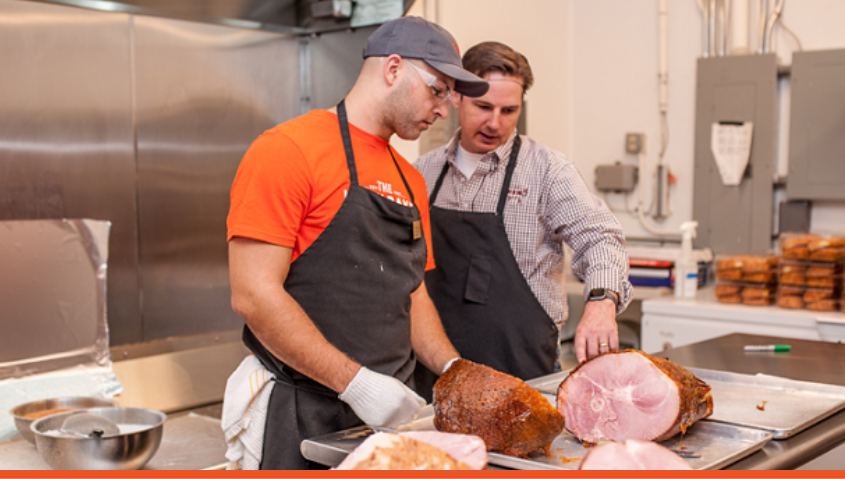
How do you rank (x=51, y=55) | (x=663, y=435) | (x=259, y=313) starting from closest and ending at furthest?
(x=663, y=435), (x=259, y=313), (x=51, y=55)

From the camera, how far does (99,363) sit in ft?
8.63

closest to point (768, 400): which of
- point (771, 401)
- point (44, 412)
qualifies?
point (771, 401)

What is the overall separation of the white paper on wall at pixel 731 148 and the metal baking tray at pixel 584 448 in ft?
9.37

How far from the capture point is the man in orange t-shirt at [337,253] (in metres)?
1.40

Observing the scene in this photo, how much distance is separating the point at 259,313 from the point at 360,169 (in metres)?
0.38

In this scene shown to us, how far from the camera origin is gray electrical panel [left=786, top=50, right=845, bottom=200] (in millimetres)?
3570

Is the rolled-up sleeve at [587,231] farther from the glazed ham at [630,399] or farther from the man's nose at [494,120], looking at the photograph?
the glazed ham at [630,399]

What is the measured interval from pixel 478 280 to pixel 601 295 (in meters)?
0.42

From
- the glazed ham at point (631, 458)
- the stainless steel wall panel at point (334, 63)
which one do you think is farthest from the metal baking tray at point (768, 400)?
the stainless steel wall panel at point (334, 63)

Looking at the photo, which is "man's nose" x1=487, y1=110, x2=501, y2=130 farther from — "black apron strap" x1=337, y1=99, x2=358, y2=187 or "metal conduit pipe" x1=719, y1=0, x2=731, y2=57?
"metal conduit pipe" x1=719, y1=0, x2=731, y2=57

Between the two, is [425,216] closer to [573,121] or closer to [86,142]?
Result: [86,142]

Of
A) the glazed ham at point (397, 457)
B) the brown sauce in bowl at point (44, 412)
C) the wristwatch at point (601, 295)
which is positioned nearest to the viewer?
the glazed ham at point (397, 457)

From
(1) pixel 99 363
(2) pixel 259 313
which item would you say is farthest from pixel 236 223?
(1) pixel 99 363

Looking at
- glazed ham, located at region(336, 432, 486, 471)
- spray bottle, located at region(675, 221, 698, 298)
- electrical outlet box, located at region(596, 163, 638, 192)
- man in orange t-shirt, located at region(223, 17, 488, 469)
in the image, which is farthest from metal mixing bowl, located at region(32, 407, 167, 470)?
electrical outlet box, located at region(596, 163, 638, 192)
